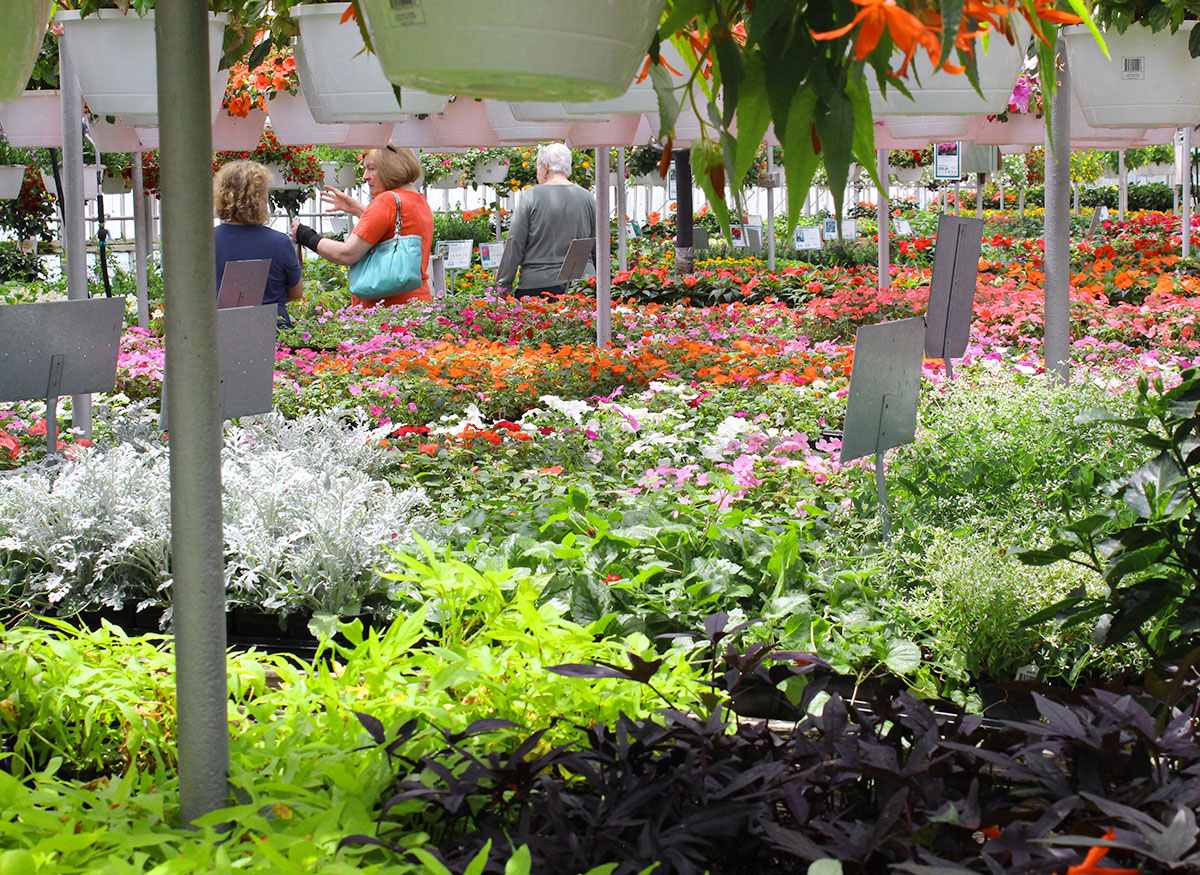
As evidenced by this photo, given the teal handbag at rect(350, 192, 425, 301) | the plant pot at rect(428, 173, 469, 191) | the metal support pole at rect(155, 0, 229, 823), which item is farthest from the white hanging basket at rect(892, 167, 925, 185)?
the metal support pole at rect(155, 0, 229, 823)

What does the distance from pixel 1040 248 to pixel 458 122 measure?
29.6 feet

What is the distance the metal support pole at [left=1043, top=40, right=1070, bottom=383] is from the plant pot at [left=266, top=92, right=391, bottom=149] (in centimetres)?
183

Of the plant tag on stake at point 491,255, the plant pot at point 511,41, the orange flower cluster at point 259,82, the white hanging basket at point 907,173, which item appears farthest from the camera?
the white hanging basket at point 907,173

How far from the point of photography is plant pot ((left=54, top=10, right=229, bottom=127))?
226cm

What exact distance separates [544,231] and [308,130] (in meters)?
3.02

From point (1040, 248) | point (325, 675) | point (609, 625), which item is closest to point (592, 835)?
point (325, 675)

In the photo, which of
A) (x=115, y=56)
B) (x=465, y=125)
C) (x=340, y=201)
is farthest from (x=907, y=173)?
(x=115, y=56)

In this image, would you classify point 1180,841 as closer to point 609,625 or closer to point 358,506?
point 609,625

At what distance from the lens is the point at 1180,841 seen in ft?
2.81

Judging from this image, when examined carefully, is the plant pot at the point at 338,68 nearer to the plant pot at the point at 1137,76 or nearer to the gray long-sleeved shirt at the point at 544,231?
the plant pot at the point at 1137,76

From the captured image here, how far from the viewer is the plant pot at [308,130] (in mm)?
3361

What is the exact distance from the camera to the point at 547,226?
6633 millimetres

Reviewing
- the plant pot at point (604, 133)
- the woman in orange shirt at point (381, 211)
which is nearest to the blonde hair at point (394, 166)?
the woman in orange shirt at point (381, 211)

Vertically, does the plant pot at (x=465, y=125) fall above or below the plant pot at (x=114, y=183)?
below
